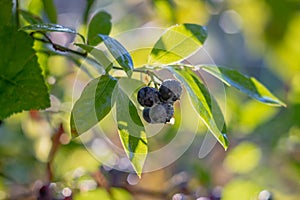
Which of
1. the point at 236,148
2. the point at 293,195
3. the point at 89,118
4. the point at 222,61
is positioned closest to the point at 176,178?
the point at 236,148

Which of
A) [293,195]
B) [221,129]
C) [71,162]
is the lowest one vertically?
[293,195]

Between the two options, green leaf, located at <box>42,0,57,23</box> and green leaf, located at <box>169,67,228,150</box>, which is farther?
green leaf, located at <box>42,0,57,23</box>

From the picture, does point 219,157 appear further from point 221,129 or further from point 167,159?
point 221,129

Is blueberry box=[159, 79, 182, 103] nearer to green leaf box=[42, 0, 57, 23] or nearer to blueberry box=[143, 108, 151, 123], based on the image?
blueberry box=[143, 108, 151, 123]

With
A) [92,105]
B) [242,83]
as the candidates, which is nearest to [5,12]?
[92,105]

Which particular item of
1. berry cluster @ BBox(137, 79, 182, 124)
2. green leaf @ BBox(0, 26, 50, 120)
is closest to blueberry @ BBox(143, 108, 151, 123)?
berry cluster @ BBox(137, 79, 182, 124)

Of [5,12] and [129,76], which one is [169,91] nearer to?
[129,76]
